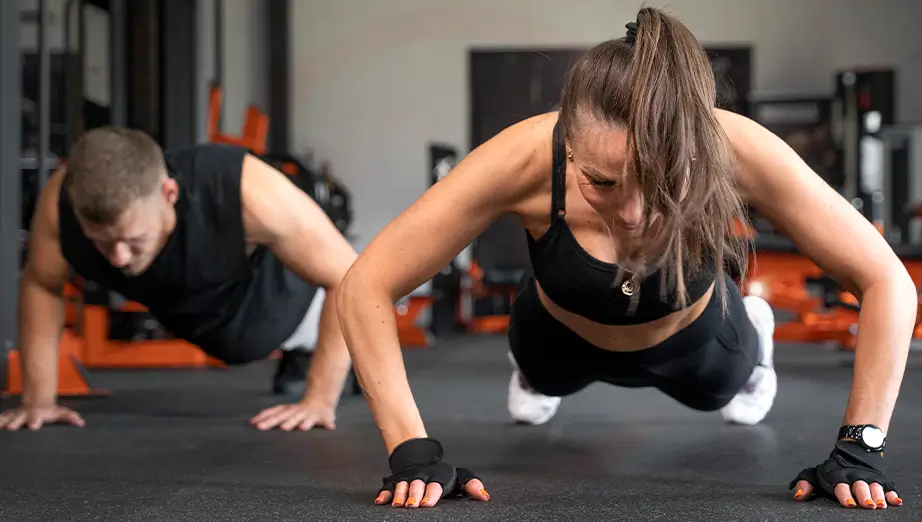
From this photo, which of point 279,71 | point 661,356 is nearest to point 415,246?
point 661,356

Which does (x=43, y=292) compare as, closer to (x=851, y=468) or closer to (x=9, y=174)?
(x=9, y=174)

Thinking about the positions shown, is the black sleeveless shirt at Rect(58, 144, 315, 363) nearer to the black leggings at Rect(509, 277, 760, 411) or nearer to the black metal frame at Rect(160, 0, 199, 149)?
the black leggings at Rect(509, 277, 760, 411)

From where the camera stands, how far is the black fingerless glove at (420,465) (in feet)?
5.09

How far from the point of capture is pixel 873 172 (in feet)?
21.8

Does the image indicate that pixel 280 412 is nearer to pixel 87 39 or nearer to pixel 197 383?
pixel 197 383

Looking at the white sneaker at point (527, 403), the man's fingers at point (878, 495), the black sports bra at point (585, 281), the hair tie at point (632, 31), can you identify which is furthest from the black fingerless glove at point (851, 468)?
the white sneaker at point (527, 403)

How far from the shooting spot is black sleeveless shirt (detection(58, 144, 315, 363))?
2387 millimetres

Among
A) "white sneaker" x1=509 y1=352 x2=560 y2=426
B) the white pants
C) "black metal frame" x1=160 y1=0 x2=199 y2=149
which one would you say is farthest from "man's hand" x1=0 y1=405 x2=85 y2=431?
"black metal frame" x1=160 y1=0 x2=199 y2=149

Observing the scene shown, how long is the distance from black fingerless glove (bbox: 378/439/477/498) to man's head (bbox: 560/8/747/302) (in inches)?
17.3

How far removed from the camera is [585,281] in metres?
1.64

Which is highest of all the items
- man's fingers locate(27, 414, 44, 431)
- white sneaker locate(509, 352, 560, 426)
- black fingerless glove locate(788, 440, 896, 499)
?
black fingerless glove locate(788, 440, 896, 499)

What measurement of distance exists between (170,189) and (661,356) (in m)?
1.14

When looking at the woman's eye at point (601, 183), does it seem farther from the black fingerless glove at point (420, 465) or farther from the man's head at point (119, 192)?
the man's head at point (119, 192)

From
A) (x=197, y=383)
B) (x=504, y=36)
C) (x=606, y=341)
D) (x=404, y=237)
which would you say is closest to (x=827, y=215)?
(x=606, y=341)
